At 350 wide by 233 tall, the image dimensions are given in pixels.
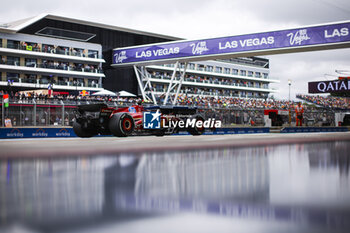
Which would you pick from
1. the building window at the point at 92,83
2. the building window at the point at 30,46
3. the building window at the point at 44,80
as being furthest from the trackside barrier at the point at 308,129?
the building window at the point at 30,46

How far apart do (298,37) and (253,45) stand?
387 cm

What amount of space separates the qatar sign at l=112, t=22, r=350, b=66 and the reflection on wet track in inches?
965

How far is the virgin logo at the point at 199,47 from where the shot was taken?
36.8m

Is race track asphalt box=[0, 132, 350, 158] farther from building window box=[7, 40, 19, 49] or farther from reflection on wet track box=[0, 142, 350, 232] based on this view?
building window box=[7, 40, 19, 49]

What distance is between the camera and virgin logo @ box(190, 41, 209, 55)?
121 feet

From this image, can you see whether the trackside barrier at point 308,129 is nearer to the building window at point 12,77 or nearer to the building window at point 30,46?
the building window at point 12,77

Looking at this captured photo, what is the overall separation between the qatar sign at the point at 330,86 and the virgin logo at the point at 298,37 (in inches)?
911

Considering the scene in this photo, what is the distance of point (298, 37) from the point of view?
103 feet

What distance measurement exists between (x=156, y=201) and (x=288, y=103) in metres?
69.6

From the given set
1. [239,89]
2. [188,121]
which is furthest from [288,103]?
[188,121]

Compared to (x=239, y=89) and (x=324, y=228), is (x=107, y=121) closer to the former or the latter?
(x=324, y=228)

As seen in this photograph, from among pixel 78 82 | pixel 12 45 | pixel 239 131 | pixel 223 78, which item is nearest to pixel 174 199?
pixel 239 131

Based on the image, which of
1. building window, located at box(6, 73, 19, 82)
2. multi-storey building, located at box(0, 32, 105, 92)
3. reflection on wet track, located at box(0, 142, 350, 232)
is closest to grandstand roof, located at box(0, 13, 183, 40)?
multi-storey building, located at box(0, 32, 105, 92)

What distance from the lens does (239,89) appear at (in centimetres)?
8169
